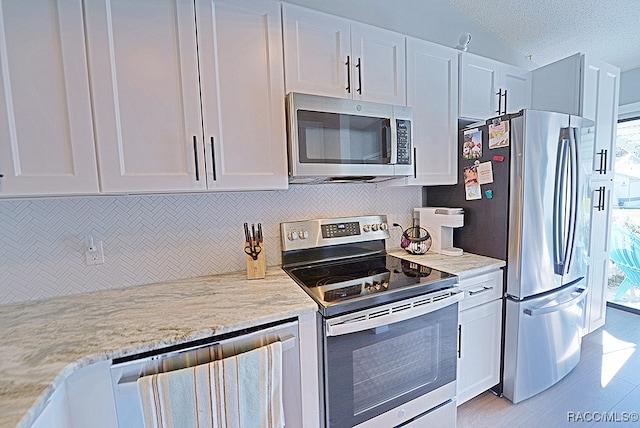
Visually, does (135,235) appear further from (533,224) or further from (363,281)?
(533,224)

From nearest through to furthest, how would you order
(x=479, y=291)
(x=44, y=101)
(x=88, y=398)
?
(x=88, y=398) → (x=44, y=101) → (x=479, y=291)

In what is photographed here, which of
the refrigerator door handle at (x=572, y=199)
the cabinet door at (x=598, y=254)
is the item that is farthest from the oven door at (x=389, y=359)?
the cabinet door at (x=598, y=254)

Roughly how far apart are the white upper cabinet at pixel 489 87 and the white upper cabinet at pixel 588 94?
0.12 meters

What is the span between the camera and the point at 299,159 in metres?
1.43

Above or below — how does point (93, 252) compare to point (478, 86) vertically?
below

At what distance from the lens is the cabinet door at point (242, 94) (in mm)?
1306

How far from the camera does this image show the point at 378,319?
50.9 inches

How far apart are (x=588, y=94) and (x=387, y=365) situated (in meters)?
2.50

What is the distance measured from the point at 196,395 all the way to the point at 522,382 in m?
1.94

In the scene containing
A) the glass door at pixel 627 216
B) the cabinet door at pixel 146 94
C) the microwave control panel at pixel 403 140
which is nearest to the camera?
the cabinet door at pixel 146 94

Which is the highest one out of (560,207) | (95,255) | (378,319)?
(560,207)

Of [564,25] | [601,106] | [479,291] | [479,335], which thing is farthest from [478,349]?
[564,25]

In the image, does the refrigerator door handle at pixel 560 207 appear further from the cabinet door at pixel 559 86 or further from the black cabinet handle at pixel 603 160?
the black cabinet handle at pixel 603 160

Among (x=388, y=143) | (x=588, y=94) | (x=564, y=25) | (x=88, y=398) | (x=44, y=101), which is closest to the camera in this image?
(x=88, y=398)
